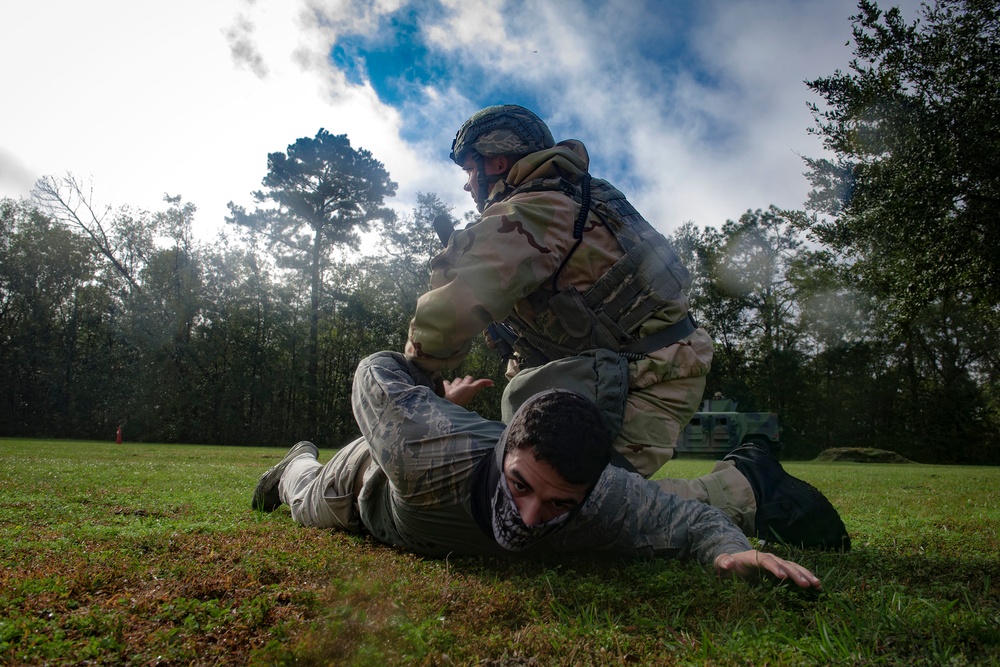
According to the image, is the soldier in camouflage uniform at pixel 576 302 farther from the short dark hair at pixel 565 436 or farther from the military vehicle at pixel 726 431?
the military vehicle at pixel 726 431

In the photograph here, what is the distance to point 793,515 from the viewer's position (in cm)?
296

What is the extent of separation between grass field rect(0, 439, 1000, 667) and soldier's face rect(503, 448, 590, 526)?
24 centimetres

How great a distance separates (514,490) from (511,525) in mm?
140

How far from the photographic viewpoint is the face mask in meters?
2.13

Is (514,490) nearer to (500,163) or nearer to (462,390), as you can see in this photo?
(462,390)

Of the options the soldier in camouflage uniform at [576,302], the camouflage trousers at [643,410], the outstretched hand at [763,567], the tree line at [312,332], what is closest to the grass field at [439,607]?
the outstretched hand at [763,567]

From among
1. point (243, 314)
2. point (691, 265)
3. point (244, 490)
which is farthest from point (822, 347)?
point (244, 490)

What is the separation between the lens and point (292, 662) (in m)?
1.46

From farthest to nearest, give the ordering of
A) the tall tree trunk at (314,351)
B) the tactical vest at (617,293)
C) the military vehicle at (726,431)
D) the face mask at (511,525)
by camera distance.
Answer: the tall tree trunk at (314,351) < the military vehicle at (726,431) < the tactical vest at (617,293) < the face mask at (511,525)

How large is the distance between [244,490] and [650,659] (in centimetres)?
467

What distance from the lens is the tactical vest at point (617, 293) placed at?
309cm

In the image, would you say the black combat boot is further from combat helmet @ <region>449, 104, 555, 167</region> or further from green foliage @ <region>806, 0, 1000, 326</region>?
green foliage @ <region>806, 0, 1000, 326</region>

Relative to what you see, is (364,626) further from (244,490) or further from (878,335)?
(878,335)

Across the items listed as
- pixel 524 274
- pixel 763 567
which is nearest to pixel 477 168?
pixel 524 274
